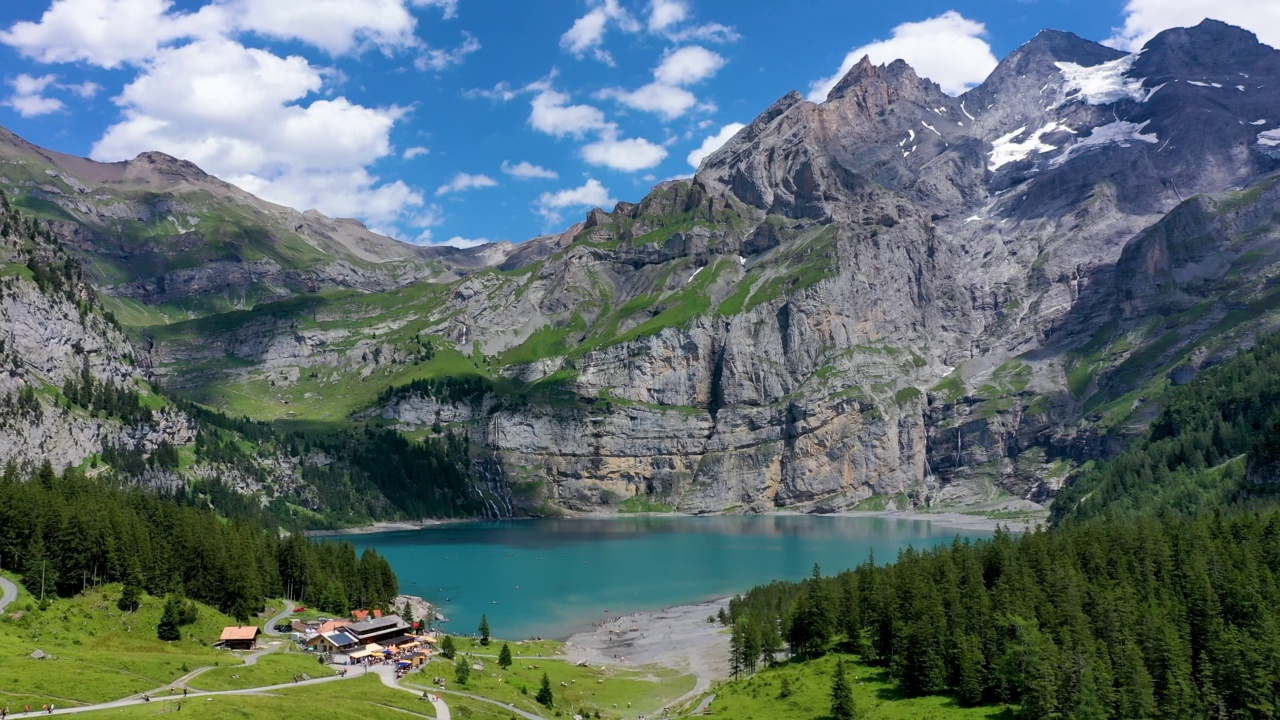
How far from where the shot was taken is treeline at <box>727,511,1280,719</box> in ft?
209

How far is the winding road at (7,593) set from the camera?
7500cm

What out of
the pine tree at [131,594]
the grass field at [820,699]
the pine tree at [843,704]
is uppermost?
the pine tree at [131,594]

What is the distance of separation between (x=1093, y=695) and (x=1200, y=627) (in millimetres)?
18123

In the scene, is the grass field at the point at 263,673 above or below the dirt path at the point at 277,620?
above

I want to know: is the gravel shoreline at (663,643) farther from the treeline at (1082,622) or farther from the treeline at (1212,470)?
the treeline at (1212,470)

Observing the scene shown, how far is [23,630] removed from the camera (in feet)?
233

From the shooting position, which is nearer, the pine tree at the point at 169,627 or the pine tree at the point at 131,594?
the pine tree at the point at 169,627

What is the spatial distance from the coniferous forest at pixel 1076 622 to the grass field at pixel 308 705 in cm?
3955

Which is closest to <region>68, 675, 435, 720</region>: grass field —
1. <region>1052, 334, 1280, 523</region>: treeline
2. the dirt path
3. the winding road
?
the dirt path

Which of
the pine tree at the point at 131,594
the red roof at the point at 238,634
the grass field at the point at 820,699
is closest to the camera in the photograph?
the grass field at the point at 820,699

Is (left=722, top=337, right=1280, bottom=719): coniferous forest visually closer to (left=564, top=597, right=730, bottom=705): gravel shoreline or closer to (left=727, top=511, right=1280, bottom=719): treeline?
(left=727, top=511, right=1280, bottom=719): treeline

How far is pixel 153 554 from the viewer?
9125 cm

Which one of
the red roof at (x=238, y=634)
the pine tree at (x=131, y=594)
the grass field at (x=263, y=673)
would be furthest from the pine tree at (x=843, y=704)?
the pine tree at (x=131, y=594)

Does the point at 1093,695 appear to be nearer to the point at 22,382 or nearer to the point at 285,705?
the point at 285,705
